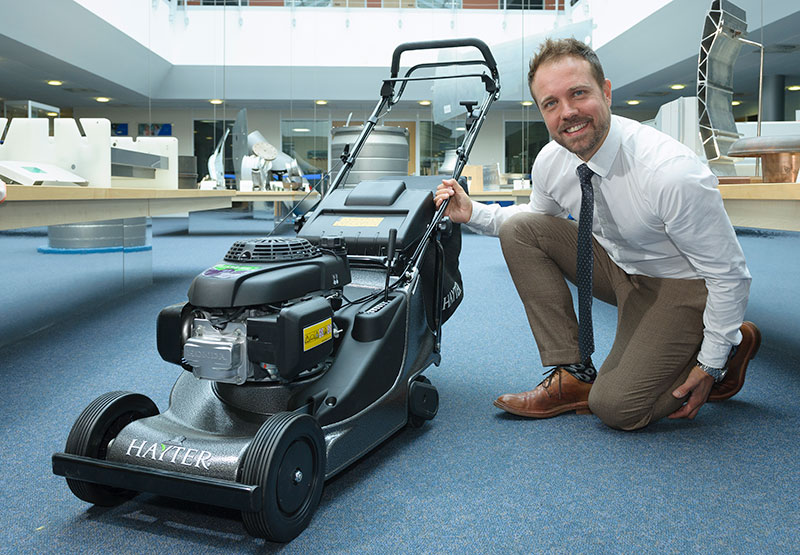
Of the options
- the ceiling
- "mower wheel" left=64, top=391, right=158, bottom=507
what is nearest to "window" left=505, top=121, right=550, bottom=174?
the ceiling

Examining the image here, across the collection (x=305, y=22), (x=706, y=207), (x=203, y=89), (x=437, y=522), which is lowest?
(x=437, y=522)

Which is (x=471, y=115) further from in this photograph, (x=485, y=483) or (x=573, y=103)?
(x=485, y=483)

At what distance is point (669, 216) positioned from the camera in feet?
5.89

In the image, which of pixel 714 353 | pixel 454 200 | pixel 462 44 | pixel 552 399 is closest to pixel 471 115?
pixel 462 44

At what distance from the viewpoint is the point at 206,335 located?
1.45 m

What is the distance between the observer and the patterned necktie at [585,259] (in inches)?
75.4

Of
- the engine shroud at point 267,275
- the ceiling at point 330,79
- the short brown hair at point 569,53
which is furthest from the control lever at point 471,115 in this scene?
the ceiling at point 330,79

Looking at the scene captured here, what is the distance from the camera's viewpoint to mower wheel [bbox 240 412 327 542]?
126 centimetres

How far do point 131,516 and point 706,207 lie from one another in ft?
5.03

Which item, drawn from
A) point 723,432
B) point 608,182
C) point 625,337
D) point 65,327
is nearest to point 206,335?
point 608,182

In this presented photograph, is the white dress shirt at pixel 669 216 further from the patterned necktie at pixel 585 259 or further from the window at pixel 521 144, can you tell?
the window at pixel 521 144

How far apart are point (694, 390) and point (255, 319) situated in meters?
1.31

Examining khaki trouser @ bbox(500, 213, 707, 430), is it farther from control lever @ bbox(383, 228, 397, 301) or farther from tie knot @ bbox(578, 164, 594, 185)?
control lever @ bbox(383, 228, 397, 301)

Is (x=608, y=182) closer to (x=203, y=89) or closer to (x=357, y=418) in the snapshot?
(x=357, y=418)
